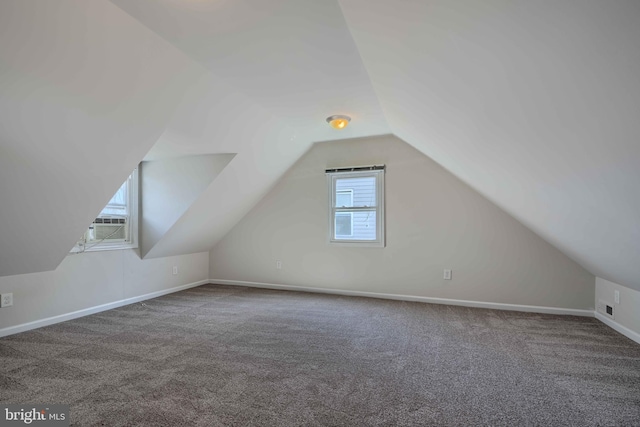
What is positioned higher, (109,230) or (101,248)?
(109,230)

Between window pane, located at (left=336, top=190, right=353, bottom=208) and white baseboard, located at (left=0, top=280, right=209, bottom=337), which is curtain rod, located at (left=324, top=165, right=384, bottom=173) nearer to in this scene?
window pane, located at (left=336, top=190, right=353, bottom=208)

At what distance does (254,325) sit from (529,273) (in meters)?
3.26

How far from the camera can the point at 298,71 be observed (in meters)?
2.47

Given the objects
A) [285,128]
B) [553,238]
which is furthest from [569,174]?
[285,128]

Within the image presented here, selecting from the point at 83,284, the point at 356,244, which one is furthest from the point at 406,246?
the point at 83,284

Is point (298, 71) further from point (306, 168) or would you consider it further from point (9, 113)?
point (306, 168)

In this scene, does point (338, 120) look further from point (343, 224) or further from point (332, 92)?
point (343, 224)

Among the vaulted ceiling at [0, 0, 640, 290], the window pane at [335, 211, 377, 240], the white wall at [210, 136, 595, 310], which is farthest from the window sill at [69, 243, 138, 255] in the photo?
Answer: the window pane at [335, 211, 377, 240]

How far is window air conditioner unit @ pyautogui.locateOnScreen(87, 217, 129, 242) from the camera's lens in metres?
3.87

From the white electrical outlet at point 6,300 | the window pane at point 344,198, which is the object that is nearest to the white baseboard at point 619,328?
the window pane at point 344,198

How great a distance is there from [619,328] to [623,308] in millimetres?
211

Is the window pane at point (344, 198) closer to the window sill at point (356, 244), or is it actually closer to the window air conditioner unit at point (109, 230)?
the window sill at point (356, 244)

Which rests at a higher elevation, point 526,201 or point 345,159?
point 345,159

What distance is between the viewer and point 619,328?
3.16 m
